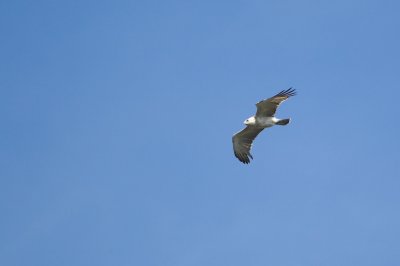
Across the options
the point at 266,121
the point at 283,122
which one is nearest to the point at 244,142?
the point at 266,121

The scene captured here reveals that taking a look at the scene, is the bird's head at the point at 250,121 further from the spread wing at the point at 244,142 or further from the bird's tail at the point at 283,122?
the bird's tail at the point at 283,122

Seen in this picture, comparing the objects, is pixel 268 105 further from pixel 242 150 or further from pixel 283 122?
pixel 242 150

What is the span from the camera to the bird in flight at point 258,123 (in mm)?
35406

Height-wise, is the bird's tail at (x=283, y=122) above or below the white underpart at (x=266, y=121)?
below

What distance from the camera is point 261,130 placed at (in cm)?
3756

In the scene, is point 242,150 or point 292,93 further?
point 242,150

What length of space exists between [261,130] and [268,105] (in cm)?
230

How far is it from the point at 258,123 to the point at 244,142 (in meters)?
2.05

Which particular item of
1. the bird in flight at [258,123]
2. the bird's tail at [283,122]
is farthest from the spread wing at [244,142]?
the bird's tail at [283,122]

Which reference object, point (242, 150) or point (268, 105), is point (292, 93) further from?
point (242, 150)

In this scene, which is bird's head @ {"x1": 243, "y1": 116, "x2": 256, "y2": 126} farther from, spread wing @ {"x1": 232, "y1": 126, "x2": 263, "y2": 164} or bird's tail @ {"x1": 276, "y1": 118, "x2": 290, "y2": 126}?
bird's tail @ {"x1": 276, "y1": 118, "x2": 290, "y2": 126}

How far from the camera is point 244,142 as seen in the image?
126 ft

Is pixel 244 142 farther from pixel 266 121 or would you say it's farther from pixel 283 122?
pixel 283 122

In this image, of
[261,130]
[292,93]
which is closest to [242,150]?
[261,130]
